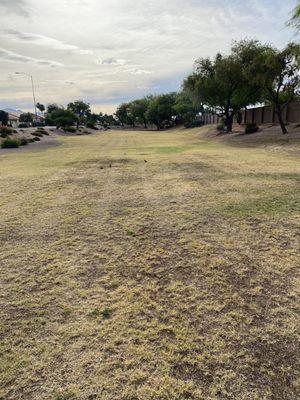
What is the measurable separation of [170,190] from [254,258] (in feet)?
13.4

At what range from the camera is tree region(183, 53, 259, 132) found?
1113 inches

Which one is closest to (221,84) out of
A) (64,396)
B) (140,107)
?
(64,396)

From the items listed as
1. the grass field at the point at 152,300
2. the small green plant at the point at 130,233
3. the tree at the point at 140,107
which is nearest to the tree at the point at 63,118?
the tree at the point at 140,107

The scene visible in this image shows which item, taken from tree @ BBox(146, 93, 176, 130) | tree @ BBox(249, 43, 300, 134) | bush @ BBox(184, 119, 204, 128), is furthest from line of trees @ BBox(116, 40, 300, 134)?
tree @ BBox(146, 93, 176, 130)

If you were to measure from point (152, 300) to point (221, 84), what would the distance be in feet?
100

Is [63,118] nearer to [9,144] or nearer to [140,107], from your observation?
[140,107]

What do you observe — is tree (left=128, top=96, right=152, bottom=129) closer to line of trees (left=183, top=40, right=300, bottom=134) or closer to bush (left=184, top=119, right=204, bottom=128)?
bush (left=184, top=119, right=204, bottom=128)

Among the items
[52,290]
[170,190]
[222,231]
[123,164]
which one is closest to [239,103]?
[123,164]

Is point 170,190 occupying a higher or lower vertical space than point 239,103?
lower

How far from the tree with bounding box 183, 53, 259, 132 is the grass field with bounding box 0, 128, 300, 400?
2526 cm

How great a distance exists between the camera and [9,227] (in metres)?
5.45

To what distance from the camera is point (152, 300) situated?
10.6 feet

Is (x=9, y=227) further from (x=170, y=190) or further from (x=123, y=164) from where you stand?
(x=123, y=164)

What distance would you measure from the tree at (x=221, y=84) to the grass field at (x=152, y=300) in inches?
995
